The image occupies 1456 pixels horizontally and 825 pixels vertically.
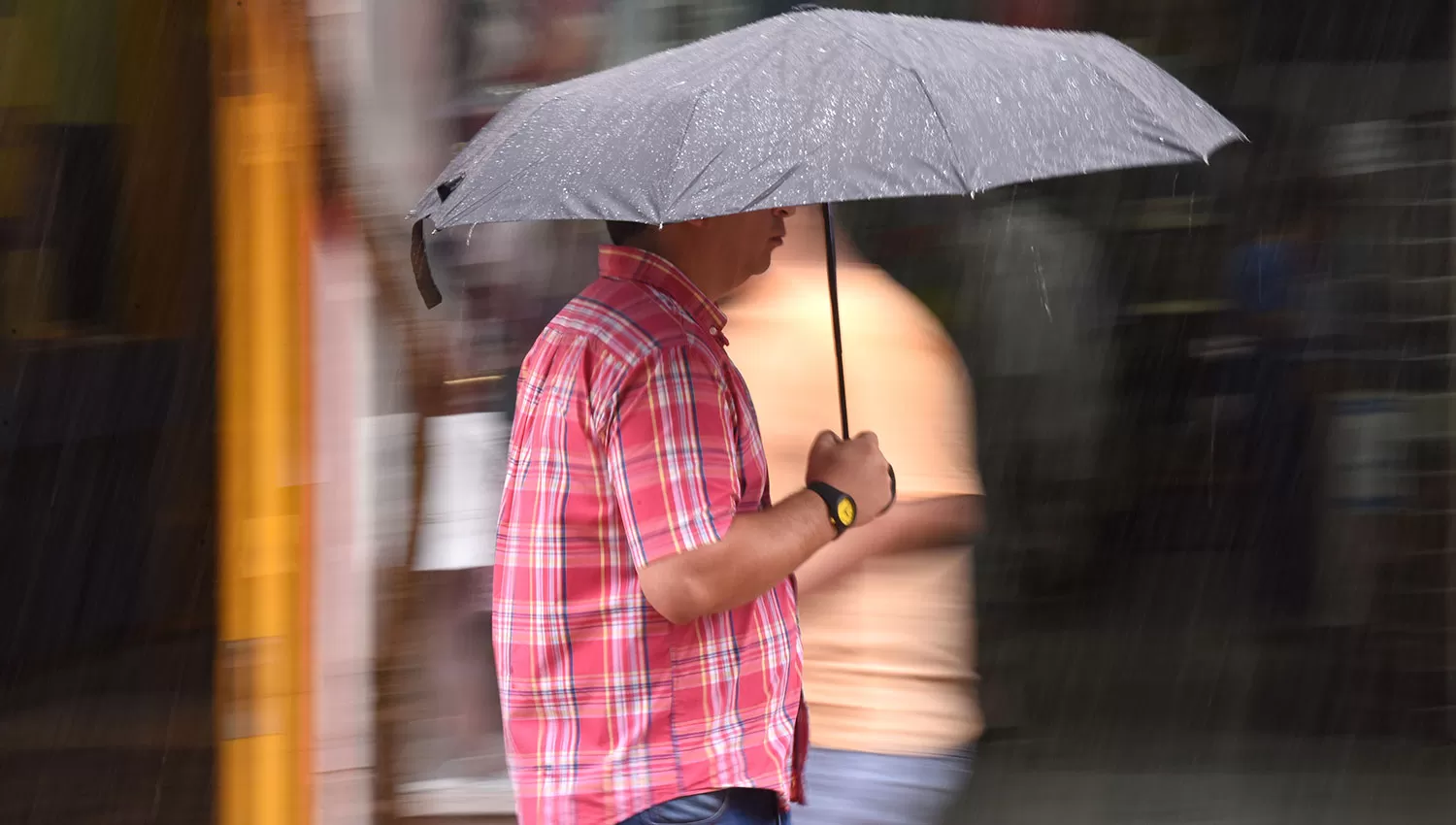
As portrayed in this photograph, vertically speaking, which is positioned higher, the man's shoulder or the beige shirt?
the man's shoulder

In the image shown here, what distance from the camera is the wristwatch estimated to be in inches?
89.3

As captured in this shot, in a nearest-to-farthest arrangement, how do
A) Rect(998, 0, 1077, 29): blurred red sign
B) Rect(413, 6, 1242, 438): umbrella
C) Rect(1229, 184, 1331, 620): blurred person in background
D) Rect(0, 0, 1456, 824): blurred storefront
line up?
Rect(413, 6, 1242, 438): umbrella, Rect(0, 0, 1456, 824): blurred storefront, Rect(998, 0, 1077, 29): blurred red sign, Rect(1229, 184, 1331, 620): blurred person in background

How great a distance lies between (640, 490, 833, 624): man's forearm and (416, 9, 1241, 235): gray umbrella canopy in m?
0.44

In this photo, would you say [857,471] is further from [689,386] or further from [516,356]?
[516,356]

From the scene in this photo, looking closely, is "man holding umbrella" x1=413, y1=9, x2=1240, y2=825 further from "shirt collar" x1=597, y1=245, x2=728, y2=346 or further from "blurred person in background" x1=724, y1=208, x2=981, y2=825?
"blurred person in background" x1=724, y1=208, x2=981, y2=825

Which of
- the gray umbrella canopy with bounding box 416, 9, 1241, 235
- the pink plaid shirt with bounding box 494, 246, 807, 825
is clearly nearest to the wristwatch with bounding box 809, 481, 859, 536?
the pink plaid shirt with bounding box 494, 246, 807, 825

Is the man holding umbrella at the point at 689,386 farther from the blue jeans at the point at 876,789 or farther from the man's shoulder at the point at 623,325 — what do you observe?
the blue jeans at the point at 876,789

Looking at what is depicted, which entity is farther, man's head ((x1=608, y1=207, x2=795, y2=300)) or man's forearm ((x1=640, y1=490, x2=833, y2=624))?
man's head ((x1=608, y1=207, x2=795, y2=300))

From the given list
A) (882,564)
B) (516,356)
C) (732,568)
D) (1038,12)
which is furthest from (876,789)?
(1038,12)

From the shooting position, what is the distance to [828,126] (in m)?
2.04

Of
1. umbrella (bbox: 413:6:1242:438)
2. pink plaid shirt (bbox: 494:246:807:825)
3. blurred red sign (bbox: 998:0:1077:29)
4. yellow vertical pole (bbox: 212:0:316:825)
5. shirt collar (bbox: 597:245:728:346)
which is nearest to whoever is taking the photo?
umbrella (bbox: 413:6:1242:438)

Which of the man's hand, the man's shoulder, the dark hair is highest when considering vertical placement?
the dark hair

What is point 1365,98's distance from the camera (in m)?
5.48

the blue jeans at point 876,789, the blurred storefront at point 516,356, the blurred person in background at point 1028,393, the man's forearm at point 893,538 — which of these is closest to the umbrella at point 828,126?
the man's forearm at point 893,538
